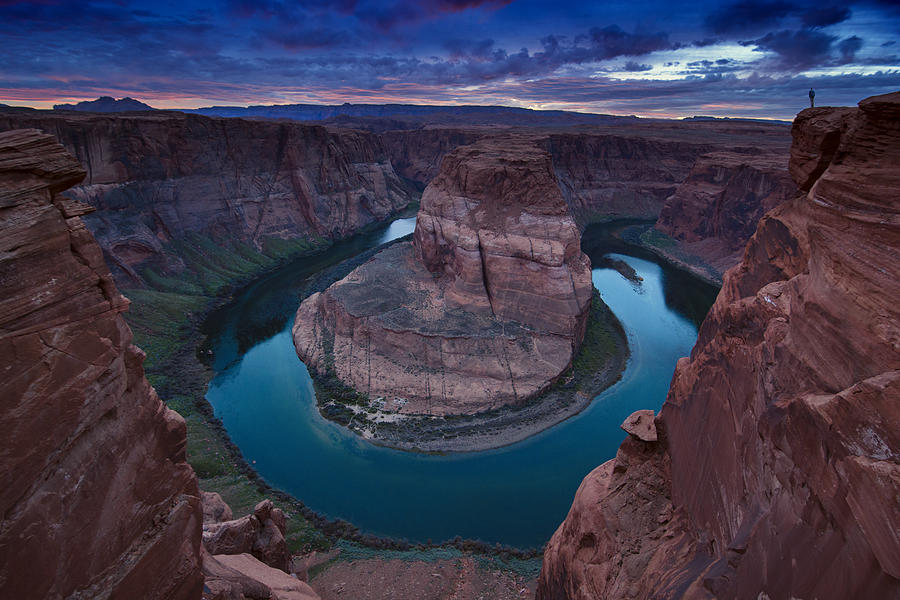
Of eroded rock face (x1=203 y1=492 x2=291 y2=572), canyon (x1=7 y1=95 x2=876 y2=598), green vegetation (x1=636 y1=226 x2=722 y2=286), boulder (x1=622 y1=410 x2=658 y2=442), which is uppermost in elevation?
canyon (x1=7 y1=95 x2=876 y2=598)

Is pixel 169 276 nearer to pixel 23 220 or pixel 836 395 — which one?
pixel 23 220

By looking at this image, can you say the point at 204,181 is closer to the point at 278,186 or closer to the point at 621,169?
the point at 278,186

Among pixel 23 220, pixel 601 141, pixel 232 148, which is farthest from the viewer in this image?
pixel 601 141

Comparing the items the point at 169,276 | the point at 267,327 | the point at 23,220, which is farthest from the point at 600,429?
the point at 169,276

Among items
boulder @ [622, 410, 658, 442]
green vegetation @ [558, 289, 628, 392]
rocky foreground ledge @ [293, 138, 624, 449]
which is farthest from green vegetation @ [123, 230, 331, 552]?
green vegetation @ [558, 289, 628, 392]

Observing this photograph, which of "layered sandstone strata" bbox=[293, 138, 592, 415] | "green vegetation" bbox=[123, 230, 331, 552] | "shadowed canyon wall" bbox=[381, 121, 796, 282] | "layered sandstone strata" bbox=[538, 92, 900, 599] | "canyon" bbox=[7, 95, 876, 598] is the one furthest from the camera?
"shadowed canyon wall" bbox=[381, 121, 796, 282]

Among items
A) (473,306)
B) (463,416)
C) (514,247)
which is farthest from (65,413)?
(514,247)

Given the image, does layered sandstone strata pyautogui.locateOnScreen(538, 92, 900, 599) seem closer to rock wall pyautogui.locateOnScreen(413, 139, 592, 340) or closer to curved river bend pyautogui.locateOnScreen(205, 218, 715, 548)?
curved river bend pyautogui.locateOnScreen(205, 218, 715, 548)
